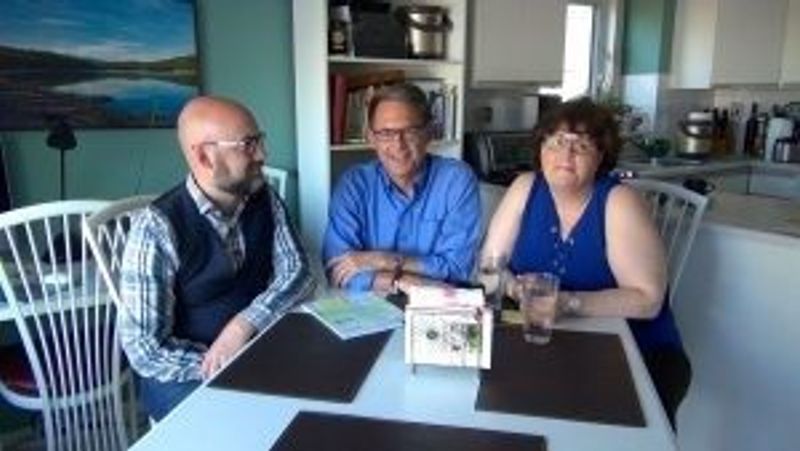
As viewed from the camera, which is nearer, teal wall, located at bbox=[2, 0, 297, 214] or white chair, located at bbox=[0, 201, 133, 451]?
white chair, located at bbox=[0, 201, 133, 451]

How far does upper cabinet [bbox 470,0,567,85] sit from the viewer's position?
3.21 metres

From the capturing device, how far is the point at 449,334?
1.13 meters

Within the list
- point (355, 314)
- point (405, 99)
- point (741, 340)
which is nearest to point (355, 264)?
point (355, 314)

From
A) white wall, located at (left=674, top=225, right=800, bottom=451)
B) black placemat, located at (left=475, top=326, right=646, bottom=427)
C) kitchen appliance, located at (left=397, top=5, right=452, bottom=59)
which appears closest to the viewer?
black placemat, located at (left=475, top=326, right=646, bottom=427)

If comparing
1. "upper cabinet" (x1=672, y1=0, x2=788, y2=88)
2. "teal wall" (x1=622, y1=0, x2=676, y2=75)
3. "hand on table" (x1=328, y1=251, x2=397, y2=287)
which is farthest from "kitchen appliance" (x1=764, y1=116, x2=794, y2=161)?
"hand on table" (x1=328, y1=251, x2=397, y2=287)

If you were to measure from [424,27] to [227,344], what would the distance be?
1974 mm

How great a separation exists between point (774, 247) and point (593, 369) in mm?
1159

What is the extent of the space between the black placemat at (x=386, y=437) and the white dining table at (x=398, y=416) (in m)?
0.02

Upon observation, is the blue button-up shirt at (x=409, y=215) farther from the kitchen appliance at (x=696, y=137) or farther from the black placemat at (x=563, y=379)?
the kitchen appliance at (x=696, y=137)

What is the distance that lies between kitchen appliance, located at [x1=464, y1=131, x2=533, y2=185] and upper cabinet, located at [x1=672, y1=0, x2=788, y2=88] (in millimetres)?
1430

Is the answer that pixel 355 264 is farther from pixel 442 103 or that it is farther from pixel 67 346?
pixel 442 103

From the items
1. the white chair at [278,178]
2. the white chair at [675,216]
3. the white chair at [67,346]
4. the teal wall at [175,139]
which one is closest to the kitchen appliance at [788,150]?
the white chair at [675,216]

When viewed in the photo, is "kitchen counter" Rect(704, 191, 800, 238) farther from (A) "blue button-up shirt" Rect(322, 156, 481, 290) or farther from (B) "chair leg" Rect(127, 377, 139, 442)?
(B) "chair leg" Rect(127, 377, 139, 442)

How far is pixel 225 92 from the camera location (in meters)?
2.87
